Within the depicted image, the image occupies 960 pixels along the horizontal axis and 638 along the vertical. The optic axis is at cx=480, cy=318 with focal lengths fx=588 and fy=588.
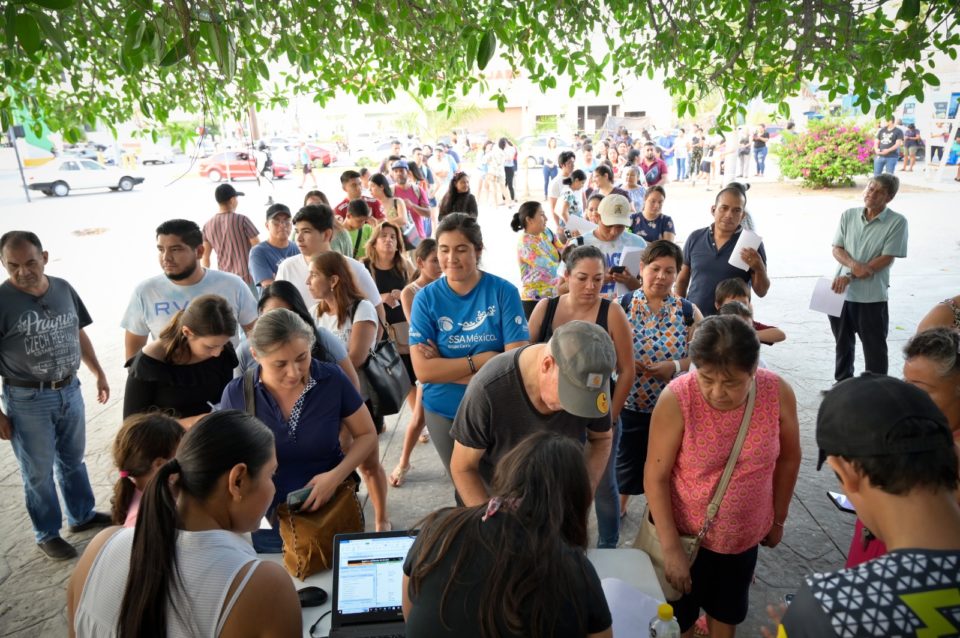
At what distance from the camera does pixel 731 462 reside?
2.29 m

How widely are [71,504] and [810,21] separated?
556cm

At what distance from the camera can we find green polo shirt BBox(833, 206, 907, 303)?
16.6 feet

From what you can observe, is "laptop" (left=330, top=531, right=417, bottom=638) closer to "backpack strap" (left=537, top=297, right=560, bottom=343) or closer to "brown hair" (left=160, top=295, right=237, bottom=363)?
"brown hair" (left=160, top=295, right=237, bottom=363)

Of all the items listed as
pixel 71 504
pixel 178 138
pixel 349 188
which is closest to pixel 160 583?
pixel 71 504

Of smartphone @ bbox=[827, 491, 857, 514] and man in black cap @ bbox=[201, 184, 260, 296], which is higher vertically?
man in black cap @ bbox=[201, 184, 260, 296]

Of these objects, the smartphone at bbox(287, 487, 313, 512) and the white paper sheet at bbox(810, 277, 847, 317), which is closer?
the smartphone at bbox(287, 487, 313, 512)

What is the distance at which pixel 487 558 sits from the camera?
1.45m

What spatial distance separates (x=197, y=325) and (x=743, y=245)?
3722 millimetres

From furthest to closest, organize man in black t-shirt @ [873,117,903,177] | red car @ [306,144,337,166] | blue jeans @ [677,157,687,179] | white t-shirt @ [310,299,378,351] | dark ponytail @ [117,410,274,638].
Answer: red car @ [306,144,337,166] → blue jeans @ [677,157,687,179] → man in black t-shirt @ [873,117,903,177] → white t-shirt @ [310,299,378,351] → dark ponytail @ [117,410,274,638]

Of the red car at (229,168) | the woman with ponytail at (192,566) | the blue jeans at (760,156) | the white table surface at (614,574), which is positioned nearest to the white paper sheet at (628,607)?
the white table surface at (614,574)

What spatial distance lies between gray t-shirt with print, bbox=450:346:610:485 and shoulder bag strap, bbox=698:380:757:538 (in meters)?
0.61

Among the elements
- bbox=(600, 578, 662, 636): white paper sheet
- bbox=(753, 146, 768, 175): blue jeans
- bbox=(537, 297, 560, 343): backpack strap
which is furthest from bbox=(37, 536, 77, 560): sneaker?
bbox=(753, 146, 768, 175): blue jeans

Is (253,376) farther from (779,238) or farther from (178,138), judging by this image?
(779,238)

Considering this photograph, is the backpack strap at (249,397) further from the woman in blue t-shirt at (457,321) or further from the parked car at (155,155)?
the parked car at (155,155)
